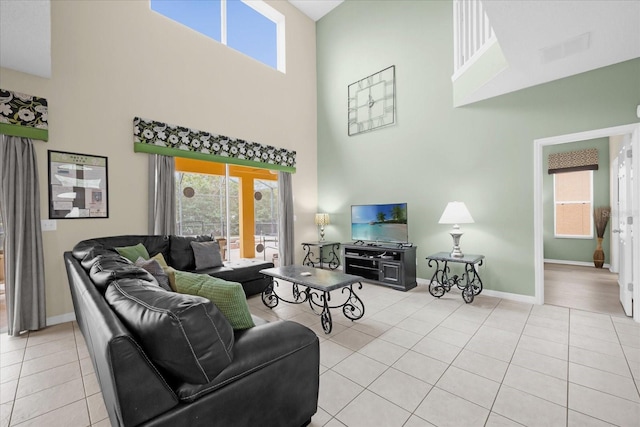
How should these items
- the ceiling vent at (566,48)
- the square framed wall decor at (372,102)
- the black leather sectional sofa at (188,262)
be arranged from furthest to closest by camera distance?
the square framed wall decor at (372,102)
the black leather sectional sofa at (188,262)
the ceiling vent at (566,48)

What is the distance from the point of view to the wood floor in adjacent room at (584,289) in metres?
3.47

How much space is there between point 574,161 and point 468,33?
413cm

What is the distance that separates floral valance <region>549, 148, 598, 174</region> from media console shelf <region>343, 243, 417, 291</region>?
427 centimetres

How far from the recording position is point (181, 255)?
3.79m

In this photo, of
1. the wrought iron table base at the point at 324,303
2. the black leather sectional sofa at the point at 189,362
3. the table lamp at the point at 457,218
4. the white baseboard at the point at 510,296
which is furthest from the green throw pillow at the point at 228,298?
the white baseboard at the point at 510,296

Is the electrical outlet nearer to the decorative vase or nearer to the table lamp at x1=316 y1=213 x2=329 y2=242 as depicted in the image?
the table lamp at x1=316 y1=213 x2=329 y2=242

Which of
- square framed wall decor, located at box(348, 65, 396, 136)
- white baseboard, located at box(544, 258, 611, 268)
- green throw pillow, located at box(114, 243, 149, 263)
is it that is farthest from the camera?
white baseboard, located at box(544, 258, 611, 268)

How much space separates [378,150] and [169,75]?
3.54 m

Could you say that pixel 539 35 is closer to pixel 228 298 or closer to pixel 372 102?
pixel 372 102

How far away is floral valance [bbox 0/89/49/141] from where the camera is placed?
2889 millimetres

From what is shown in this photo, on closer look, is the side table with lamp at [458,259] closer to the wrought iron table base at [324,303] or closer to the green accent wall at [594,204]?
the wrought iron table base at [324,303]

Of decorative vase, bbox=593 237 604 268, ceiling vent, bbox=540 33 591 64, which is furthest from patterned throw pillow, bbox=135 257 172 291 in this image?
decorative vase, bbox=593 237 604 268

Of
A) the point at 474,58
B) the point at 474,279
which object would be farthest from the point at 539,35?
the point at 474,279

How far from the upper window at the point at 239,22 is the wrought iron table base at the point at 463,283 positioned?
490cm
